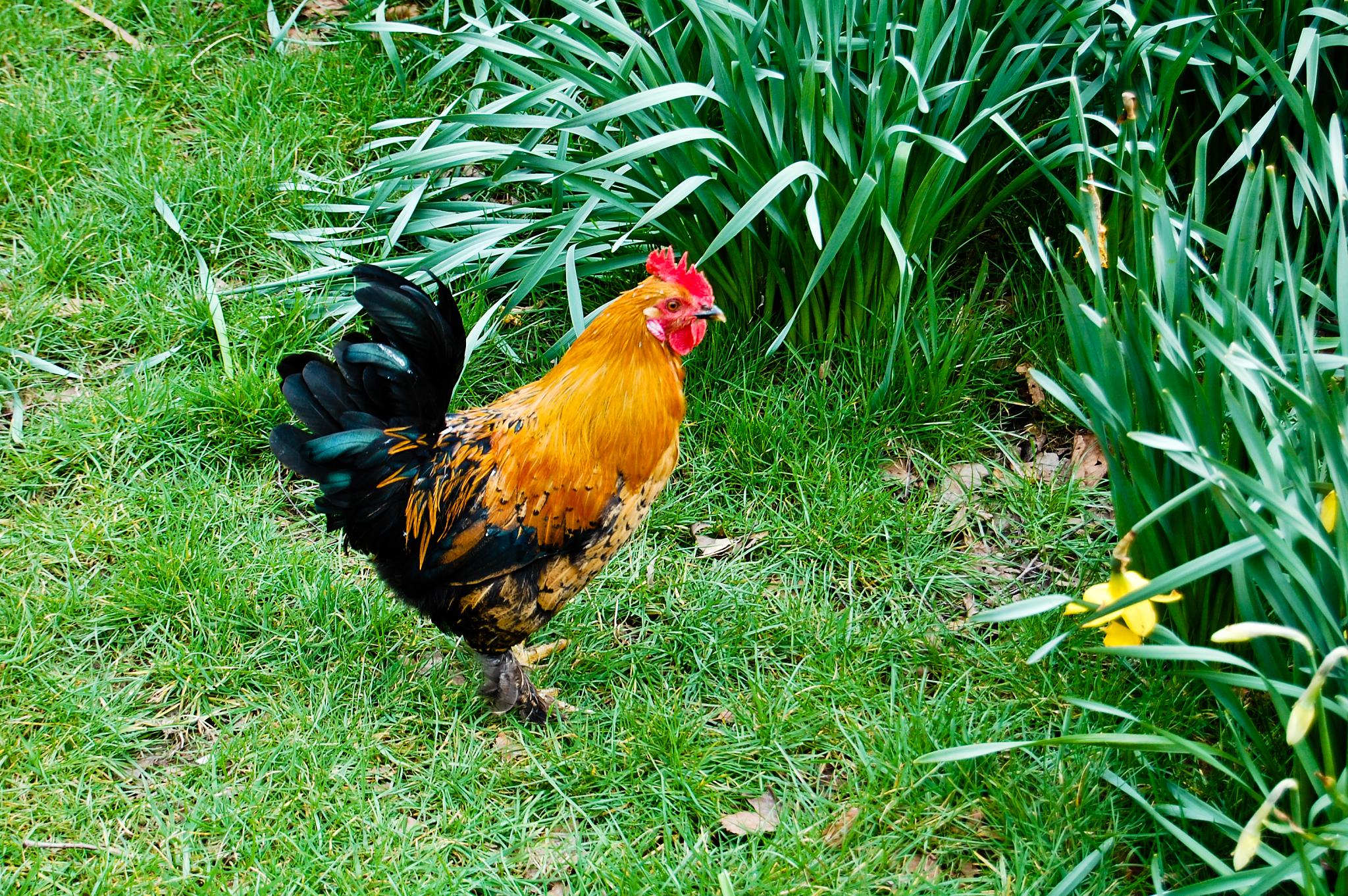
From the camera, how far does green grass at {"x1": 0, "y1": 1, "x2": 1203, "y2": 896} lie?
2514 mm

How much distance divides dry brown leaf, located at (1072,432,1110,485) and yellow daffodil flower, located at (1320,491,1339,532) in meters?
1.21

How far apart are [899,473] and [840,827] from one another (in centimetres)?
114

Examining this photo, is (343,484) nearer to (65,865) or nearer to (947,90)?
(65,865)

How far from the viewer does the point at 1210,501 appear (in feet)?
7.59

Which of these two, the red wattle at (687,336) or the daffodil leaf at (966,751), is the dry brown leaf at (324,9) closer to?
the red wattle at (687,336)

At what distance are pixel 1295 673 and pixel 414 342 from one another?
75.6 inches

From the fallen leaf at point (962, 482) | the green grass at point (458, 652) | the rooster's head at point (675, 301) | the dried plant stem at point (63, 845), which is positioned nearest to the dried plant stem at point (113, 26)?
the green grass at point (458, 652)

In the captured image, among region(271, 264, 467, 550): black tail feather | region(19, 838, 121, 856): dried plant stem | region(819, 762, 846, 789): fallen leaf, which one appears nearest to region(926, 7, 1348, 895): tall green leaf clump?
region(819, 762, 846, 789): fallen leaf

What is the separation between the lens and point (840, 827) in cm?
256

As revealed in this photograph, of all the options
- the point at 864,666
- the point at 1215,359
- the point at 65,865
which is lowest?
the point at 65,865

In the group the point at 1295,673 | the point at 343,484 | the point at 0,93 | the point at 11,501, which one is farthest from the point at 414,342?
the point at 0,93

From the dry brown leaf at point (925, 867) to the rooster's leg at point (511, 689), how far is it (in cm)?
92

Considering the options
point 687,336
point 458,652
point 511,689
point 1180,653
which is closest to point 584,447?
point 687,336

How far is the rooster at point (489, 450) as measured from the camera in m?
2.53
